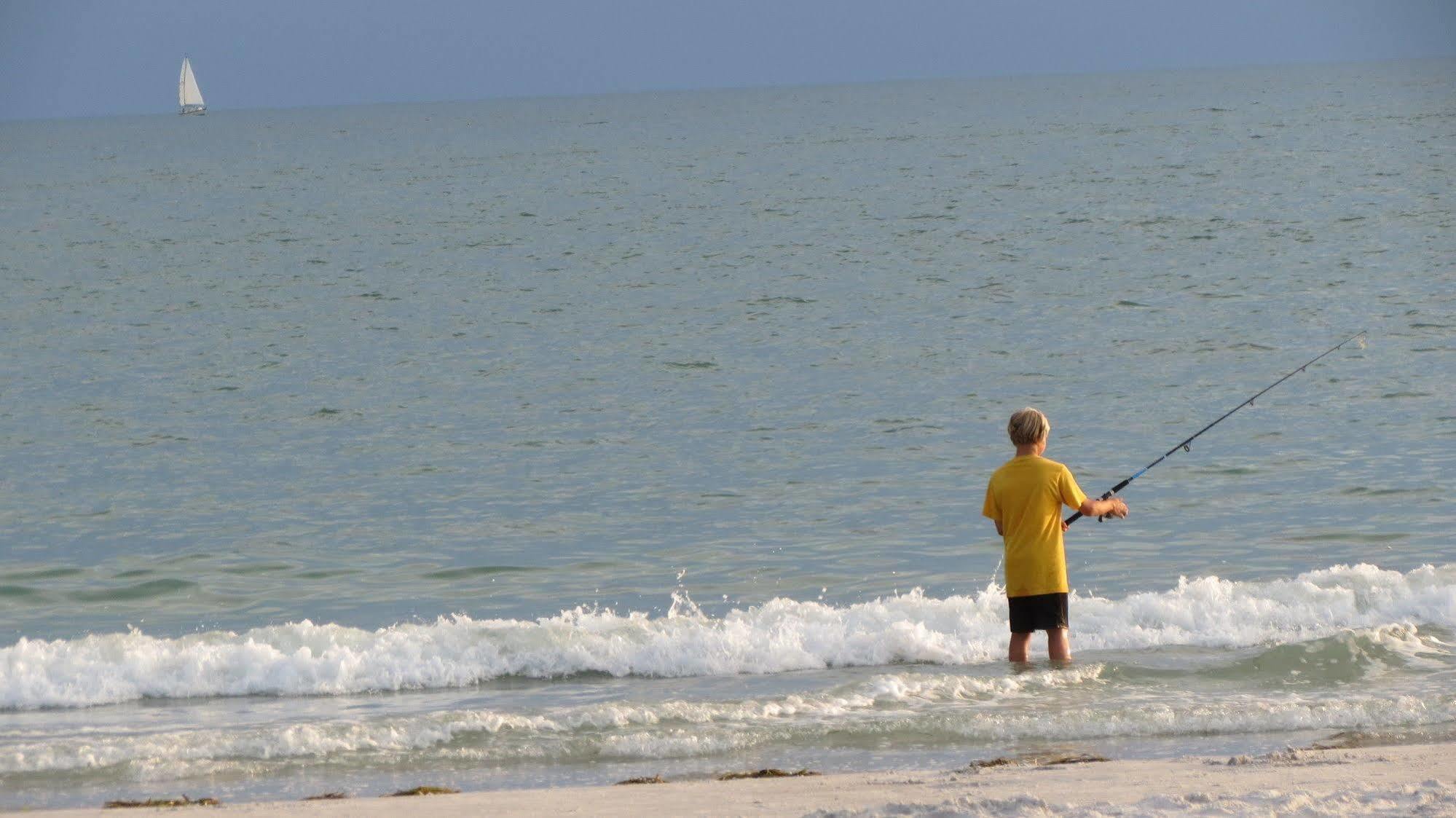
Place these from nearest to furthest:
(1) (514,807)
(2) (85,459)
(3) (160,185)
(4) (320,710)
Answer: (1) (514,807)
(4) (320,710)
(2) (85,459)
(3) (160,185)

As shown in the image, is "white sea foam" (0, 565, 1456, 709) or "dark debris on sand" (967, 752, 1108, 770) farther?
"white sea foam" (0, 565, 1456, 709)

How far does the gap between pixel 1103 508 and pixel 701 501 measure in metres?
5.95

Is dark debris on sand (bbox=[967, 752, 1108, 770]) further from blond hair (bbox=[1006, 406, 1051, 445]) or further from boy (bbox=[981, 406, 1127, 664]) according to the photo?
blond hair (bbox=[1006, 406, 1051, 445])

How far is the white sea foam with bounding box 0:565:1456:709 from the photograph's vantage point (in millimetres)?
8719

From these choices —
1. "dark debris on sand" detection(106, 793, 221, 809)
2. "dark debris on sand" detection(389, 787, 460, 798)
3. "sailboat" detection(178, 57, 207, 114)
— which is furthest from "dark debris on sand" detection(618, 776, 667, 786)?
"sailboat" detection(178, 57, 207, 114)

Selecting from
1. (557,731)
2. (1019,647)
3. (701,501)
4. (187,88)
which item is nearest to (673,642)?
(557,731)

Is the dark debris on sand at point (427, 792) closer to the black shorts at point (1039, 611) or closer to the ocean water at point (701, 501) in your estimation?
the ocean water at point (701, 501)

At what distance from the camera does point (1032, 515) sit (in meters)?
7.41

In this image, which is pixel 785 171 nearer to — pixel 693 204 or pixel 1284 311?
pixel 693 204

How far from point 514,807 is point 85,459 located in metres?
11.0

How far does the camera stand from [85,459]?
50.9 ft

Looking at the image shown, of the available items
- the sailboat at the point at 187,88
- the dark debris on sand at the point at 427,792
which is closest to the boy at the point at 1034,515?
the dark debris on sand at the point at 427,792

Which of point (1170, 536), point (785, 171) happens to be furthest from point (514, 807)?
point (785, 171)

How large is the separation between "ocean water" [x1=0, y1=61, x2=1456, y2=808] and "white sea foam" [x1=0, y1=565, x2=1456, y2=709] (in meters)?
0.03
